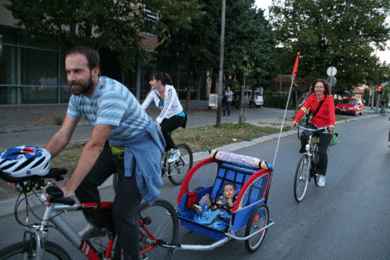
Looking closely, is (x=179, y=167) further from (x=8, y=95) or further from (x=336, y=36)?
(x=336, y=36)

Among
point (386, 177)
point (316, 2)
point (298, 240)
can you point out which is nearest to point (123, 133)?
point (298, 240)

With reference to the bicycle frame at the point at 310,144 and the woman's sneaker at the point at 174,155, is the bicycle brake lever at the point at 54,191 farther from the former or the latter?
the bicycle frame at the point at 310,144

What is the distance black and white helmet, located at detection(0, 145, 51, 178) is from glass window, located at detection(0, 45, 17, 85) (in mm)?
17138

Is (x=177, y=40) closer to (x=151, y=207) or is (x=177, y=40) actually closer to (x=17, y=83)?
(x=17, y=83)

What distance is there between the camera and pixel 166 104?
4930mm

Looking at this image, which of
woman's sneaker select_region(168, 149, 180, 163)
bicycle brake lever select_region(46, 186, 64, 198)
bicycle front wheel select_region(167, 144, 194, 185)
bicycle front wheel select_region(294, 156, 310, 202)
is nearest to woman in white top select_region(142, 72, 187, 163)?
woman's sneaker select_region(168, 149, 180, 163)

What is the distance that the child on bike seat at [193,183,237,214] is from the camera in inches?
146

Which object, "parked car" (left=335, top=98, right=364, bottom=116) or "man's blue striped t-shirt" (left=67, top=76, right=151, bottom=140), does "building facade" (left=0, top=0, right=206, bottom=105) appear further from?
"parked car" (left=335, top=98, right=364, bottom=116)

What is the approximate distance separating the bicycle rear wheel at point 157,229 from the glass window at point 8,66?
54.7 ft

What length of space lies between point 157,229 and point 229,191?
3.84ft

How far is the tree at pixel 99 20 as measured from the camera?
10.2 meters

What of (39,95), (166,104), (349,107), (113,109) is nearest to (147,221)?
(113,109)

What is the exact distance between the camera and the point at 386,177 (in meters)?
6.79

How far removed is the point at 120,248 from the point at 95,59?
1416 mm
